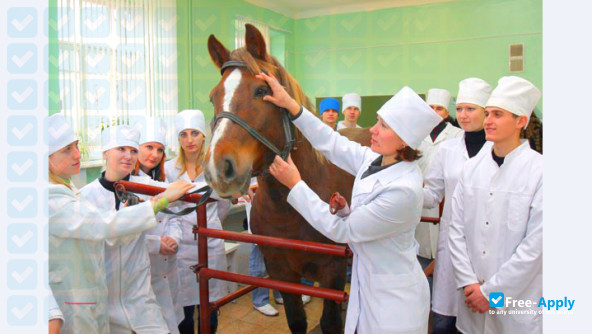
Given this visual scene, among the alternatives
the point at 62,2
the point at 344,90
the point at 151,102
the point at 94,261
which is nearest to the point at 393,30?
the point at 344,90

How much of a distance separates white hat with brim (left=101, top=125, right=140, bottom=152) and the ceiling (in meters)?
5.30

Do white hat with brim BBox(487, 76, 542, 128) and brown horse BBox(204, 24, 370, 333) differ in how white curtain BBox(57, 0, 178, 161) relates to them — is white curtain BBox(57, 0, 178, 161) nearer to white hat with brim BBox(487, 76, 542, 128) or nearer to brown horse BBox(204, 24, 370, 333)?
brown horse BBox(204, 24, 370, 333)

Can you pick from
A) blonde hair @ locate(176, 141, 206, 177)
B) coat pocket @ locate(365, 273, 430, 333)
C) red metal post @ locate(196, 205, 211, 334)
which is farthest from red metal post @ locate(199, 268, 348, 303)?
blonde hair @ locate(176, 141, 206, 177)

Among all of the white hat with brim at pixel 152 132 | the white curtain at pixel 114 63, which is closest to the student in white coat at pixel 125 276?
the white hat with brim at pixel 152 132

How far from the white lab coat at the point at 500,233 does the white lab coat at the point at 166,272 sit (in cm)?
144

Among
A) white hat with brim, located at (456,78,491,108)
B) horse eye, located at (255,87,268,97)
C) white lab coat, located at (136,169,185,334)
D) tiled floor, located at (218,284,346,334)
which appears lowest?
tiled floor, located at (218,284,346,334)

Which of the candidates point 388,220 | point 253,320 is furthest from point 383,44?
point 388,220

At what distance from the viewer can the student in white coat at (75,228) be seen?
1.44 m

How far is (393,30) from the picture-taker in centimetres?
716

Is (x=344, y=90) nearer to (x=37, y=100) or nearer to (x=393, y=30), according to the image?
(x=393, y=30)

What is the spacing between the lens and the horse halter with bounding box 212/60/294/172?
1563 mm

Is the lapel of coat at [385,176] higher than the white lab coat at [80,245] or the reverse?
higher

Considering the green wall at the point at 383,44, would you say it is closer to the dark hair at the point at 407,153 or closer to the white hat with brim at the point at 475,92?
the white hat with brim at the point at 475,92

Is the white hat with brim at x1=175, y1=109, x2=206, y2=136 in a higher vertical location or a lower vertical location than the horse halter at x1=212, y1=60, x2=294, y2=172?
higher
